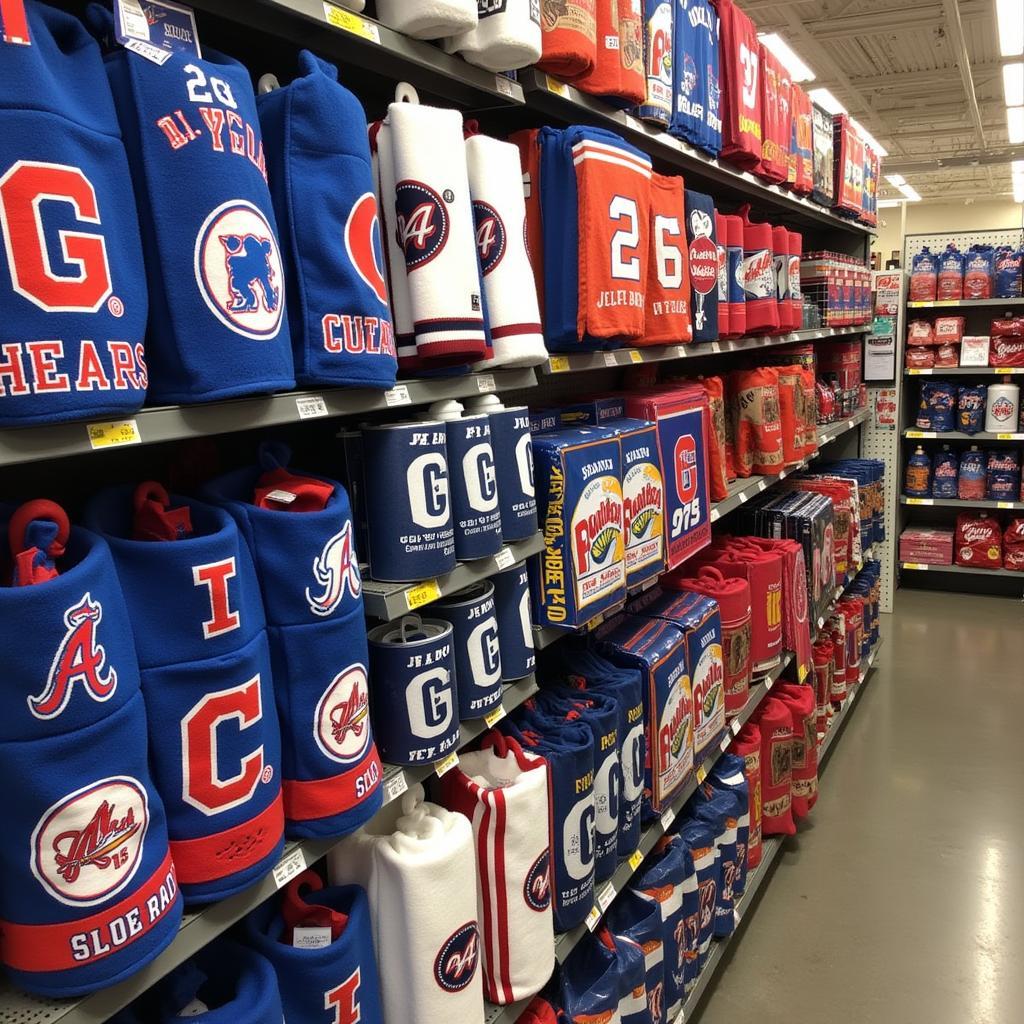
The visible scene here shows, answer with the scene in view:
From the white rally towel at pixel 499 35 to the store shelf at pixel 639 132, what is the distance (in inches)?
8.7

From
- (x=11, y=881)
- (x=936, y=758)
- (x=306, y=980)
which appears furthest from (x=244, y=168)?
(x=936, y=758)

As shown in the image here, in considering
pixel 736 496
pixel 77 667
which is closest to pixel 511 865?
pixel 77 667

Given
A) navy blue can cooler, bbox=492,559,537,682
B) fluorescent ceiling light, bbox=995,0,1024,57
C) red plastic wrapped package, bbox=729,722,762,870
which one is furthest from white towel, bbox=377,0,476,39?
fluorescent ceiling light, bbox=995,0,1024,57

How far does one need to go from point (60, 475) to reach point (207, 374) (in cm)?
51

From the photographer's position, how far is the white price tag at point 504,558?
164 centimetres

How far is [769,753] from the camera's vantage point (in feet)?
10.1

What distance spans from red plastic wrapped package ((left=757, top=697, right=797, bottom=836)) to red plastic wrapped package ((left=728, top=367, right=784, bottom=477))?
0.86 m

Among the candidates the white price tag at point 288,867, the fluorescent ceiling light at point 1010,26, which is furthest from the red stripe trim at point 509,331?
the fluorescent ceiling light at point 1010,26

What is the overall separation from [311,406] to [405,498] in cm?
23

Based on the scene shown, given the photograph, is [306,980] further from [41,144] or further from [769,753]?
[769,753]

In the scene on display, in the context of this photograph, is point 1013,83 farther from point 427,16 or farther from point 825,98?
point 427,16

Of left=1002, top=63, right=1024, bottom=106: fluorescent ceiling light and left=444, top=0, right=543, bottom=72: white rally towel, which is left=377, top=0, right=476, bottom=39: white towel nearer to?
left=444, top=0, right=543, bottom=72: white rally towel

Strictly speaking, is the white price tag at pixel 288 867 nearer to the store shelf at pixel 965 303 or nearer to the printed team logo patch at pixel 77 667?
the printed team logo patch at pixel 77 667

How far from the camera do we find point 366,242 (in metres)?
1.24
